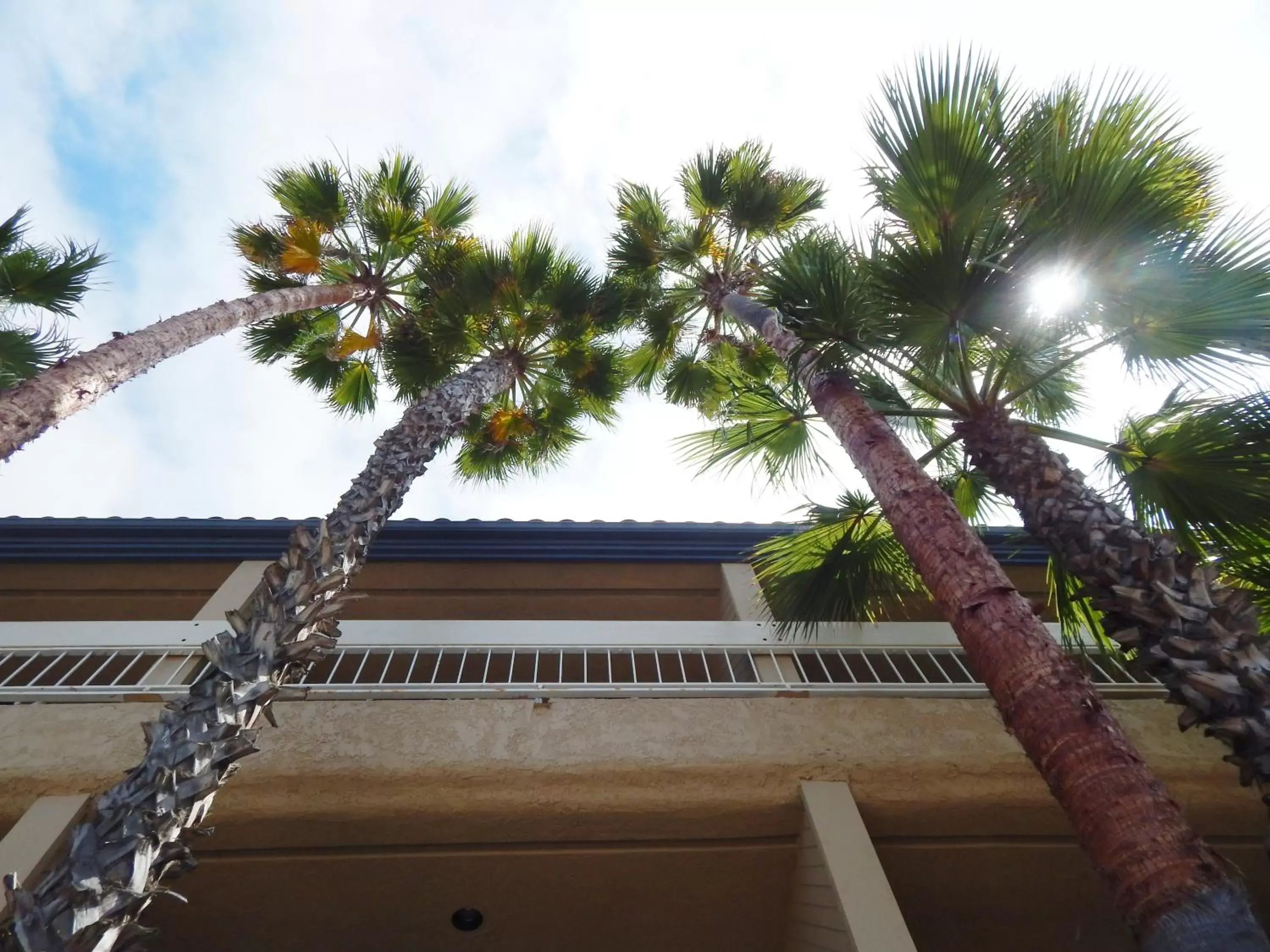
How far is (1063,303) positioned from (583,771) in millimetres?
4026

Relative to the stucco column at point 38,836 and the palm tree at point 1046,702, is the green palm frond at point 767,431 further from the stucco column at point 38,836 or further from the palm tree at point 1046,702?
the stucco column at point 38,836

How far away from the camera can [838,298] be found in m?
5.38

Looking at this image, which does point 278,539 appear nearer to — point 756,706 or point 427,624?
point 427,624

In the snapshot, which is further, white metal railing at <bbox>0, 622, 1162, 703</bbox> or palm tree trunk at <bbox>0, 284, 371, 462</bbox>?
white metal railing at <bbox>0, 622, 1162, 703</bbox>

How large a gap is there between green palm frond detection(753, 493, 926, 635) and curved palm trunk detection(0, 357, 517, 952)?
122 inches

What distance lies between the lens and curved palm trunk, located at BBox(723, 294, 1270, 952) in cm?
239

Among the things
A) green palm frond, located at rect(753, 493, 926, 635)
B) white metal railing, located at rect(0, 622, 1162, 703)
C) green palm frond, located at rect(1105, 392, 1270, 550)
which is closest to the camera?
green palm frond, located at rect(1105, 392, 1270, 550)

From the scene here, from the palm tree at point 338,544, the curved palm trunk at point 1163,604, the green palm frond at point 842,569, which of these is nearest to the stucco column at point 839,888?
the green palm frond at point 842,569

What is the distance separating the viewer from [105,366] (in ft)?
17.4

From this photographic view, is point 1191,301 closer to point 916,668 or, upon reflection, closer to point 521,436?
point 916,668

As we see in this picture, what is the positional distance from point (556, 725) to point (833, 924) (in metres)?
1.87

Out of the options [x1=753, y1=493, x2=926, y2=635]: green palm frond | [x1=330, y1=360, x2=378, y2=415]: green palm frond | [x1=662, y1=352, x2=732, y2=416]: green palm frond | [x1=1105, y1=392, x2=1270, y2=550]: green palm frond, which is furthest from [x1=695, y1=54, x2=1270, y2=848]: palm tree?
[x1=330, y1=360, x2=378, y2=415]: green palm frond

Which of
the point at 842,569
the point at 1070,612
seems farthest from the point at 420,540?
the point at 1070,612

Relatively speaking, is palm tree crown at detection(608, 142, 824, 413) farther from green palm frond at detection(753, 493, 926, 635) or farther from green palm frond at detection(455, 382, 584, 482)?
green palm frond at detection(753, 493, 926, 635)
